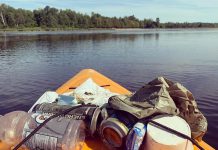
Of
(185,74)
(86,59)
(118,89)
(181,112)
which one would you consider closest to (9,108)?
(118,89)

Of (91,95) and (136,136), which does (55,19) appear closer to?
(91,95)

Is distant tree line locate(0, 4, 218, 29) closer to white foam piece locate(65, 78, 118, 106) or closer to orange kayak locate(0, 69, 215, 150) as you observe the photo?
orange kayak locate(0, 69, 215, 150)

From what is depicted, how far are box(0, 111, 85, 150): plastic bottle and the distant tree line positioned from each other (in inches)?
3480

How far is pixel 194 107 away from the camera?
3.47 m

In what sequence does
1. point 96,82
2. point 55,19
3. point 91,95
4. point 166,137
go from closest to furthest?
point 166,137 < point 91,95 < point 96,82 < point 55,19

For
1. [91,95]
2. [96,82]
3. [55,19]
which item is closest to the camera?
[91,95]

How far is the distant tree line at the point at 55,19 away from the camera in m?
93.8

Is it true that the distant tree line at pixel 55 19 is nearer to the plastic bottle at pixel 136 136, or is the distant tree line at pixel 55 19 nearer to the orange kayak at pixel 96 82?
the orange kayak at pixel 96 82

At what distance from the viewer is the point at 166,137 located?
2750mm

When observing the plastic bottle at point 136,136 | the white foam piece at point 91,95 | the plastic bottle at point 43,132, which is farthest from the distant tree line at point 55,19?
the plastic bottle at point 136,136

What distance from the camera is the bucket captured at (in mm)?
2697

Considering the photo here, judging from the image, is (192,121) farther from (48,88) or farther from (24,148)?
(48,88)

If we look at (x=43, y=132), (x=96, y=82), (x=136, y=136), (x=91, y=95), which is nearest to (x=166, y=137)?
(x=136, y=136)

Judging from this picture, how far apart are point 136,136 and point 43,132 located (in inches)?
40.8
